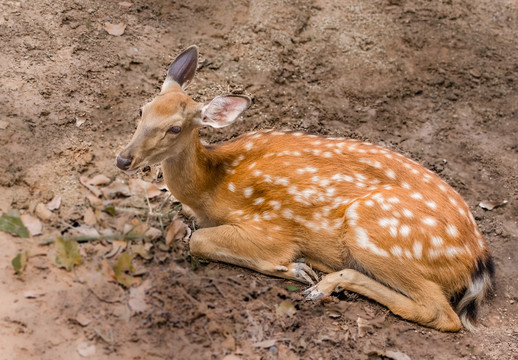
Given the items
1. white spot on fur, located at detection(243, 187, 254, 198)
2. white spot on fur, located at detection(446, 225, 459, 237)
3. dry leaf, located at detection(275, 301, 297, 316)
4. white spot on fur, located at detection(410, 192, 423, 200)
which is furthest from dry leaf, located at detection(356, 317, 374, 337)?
white spot on fur, located at detection(243, 187, 254, 198)

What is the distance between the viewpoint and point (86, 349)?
142 inches

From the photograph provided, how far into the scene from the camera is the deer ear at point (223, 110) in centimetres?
446

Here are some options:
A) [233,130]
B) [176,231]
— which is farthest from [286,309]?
[233,130]

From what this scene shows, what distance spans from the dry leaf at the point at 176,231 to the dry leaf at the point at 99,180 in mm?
633

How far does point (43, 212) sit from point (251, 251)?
5.03 feet

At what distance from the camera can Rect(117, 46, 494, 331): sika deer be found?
441 cm

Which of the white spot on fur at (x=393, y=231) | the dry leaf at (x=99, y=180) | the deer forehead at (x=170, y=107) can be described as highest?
the deer forehead at (x=170, y=107)

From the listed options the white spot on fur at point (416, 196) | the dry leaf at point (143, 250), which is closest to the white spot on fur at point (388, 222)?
the white spot on fur at point (416, 196)

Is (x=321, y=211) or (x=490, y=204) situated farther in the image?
(x=490, y=204)

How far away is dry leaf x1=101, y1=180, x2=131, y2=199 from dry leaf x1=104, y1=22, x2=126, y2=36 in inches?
70.8

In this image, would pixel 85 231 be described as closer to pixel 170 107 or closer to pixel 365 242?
pixel 170 107

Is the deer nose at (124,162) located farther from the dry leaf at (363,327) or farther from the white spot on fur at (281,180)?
the dry leaf at (363,327)

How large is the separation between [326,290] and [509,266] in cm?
170

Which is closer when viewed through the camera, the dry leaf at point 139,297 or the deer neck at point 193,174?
the dry leaf at point 139,297
